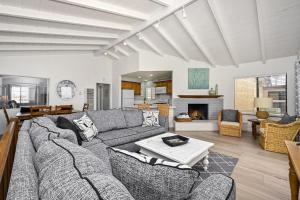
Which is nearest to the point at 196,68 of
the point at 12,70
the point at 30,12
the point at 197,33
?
the point at 197,33

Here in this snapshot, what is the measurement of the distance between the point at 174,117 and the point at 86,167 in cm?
496

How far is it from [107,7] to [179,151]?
299cm

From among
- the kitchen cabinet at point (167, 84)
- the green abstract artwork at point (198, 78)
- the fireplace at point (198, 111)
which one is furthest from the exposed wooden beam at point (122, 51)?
the fireplace at point (198, 111)

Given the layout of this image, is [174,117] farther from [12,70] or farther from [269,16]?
[12,70]

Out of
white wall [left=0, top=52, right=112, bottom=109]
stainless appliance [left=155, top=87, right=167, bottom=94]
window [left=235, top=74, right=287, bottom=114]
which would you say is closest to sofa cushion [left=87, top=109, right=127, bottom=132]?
white wall [left=0, top=52, right=112, bottom=109]

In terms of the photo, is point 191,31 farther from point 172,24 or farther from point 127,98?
point 127,98

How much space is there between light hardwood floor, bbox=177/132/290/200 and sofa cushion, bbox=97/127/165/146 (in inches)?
58.5

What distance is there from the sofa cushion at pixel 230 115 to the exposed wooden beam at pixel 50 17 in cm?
403

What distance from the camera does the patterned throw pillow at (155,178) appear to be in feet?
2.10

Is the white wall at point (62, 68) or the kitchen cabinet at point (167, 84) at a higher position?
the white wall at point (62, 68)

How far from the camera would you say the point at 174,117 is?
541 cm

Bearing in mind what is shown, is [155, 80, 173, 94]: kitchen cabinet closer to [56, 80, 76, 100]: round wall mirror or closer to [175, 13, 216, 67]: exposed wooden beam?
[175, 13, 216, 67]: exposed wooden beam

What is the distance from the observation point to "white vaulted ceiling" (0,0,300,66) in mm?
Answer: 2723

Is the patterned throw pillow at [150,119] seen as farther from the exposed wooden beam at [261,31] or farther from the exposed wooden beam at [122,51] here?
the exposed wooden beam at [122,51]
